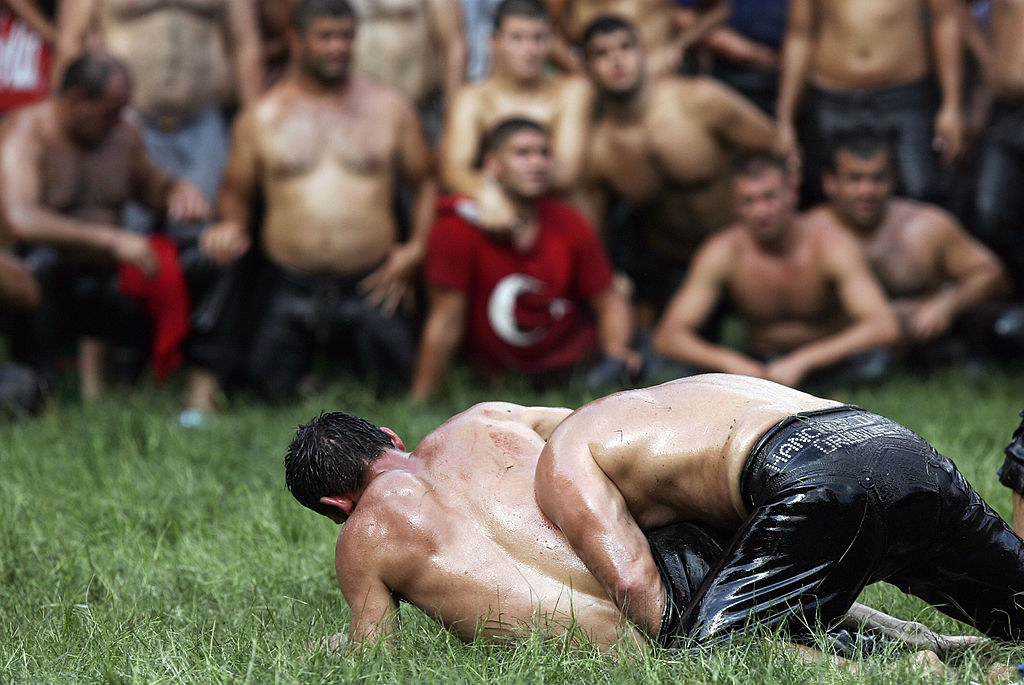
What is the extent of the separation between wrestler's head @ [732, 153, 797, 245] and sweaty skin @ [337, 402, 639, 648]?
137 inches

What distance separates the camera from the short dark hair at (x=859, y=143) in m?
6.66

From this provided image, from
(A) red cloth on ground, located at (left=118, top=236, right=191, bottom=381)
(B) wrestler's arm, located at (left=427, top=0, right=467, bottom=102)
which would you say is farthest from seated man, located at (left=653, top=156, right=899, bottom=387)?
(A) red cloth on ground, located at (left=118, top=236, right=191, bottom=381)

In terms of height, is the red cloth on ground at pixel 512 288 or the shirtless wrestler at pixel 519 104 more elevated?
the shirtless wrestler at pixel 519 104

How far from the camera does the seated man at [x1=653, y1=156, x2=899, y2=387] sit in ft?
21.1

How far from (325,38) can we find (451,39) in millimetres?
988

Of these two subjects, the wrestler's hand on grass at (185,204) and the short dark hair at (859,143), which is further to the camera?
the wrestler's hand on grass at (185,204)

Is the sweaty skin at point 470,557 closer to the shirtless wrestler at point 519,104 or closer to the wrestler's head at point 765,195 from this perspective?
the wrestler's head at point 765,195

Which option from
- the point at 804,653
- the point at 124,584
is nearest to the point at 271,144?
the point at 124,584

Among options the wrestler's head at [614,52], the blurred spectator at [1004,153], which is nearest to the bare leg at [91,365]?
the wrestler's head at [614,52]

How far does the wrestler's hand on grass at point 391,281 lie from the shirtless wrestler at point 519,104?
1.26 ft

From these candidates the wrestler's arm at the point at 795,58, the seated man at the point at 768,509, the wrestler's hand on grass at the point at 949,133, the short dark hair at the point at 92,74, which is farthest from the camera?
the wrestler's arm at the point at 795,58

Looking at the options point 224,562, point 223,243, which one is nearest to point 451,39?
point 223,243

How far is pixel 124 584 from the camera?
383 cm

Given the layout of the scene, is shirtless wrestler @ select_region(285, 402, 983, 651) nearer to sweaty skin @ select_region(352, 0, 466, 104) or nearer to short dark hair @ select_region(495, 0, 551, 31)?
short dark hair @ select_region(495, 0, 551, 31)
